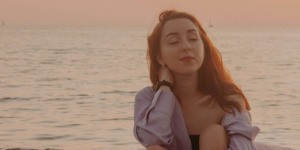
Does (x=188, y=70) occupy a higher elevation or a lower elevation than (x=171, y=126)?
higher

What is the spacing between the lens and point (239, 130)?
4094 mm

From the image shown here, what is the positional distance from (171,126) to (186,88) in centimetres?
29

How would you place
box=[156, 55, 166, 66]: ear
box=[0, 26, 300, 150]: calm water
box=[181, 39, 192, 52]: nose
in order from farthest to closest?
box=[0, 26, 300, 150]: calm water < box=[156, 55, 166, 66]: ear < box=[181, 39, 192, 52]: nose

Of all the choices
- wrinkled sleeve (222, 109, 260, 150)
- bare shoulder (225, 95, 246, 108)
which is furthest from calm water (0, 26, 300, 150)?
wrinkled sleeve (222, 109, 260, 150)

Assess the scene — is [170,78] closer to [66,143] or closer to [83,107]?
[66,143]

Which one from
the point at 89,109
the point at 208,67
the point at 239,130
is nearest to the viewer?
the point at 239,130

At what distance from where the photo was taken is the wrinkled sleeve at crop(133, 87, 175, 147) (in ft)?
13.5

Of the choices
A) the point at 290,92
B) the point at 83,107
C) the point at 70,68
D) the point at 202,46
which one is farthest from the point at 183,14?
the point at 70,68

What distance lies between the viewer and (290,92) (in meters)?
26.1

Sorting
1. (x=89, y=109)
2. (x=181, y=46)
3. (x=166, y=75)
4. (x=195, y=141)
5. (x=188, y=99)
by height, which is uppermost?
(x=181, y=46)

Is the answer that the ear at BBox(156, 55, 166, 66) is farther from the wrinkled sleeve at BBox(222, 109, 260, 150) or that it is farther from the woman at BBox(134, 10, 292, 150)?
the wrinkled sleeve at BBox(222, 109, 260, 150)

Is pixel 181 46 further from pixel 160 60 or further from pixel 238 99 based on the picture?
pixel 238 99

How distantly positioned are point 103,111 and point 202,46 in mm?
15325

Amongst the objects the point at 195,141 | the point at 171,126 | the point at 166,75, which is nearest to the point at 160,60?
the point at 166,75
